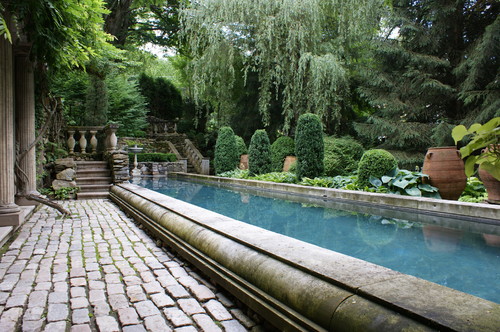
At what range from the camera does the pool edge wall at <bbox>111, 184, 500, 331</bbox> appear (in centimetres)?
115

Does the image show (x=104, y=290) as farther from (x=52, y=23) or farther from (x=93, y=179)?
(x=93, y=179)

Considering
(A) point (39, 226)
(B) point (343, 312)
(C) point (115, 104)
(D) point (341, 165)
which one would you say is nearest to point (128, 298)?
(B) point (343, 312)

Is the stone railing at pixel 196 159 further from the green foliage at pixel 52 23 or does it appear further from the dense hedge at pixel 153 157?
the green foliage at pixel 52 23

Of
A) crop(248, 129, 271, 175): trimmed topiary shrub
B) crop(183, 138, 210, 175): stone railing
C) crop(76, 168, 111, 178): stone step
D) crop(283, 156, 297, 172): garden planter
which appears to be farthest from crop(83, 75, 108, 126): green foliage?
crop(283, 156, 297, 172): garden planter

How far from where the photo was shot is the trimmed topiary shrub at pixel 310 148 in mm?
8883

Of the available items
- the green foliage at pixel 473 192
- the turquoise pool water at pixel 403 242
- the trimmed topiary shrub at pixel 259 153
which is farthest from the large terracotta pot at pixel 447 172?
the trimmed topiary shrub at pixel 259 153

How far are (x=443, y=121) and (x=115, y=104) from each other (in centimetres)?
1544

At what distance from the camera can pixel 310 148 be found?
29.1ft

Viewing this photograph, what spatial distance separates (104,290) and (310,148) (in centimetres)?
717

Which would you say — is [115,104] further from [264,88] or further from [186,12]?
[264,88]

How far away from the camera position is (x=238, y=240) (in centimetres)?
230

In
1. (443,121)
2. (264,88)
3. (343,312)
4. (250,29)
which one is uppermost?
(250,29)

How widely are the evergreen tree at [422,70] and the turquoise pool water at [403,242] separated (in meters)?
7.31

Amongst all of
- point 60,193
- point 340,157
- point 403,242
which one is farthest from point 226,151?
point 403,242
